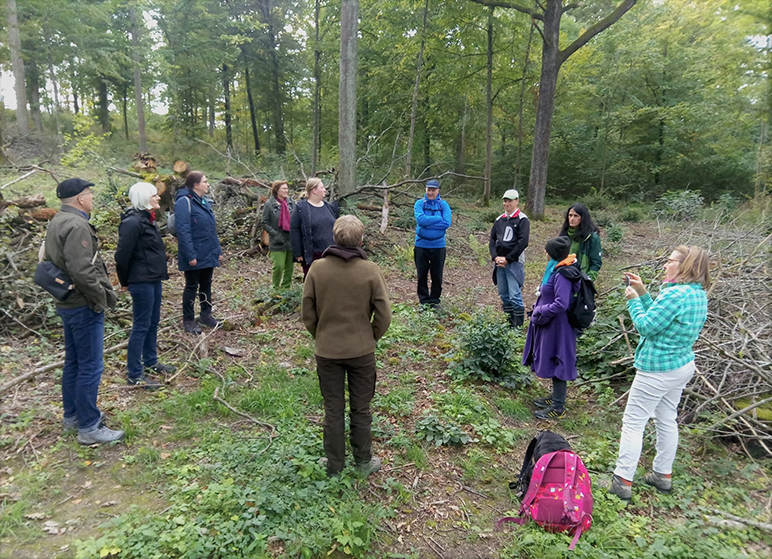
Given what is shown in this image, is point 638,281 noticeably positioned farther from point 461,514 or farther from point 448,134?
point 448,134

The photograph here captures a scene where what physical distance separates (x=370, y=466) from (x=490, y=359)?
2.22 m

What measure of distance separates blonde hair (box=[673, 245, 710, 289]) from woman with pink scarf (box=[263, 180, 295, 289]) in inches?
211

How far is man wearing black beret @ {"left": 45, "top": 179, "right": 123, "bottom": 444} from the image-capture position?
345 centimetres

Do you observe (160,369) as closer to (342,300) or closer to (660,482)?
(342,300)

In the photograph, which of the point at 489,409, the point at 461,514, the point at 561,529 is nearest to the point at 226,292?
the point at 489,409

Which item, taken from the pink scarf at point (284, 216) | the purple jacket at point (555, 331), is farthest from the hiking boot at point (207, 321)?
the purple jacket at point (555, 331)

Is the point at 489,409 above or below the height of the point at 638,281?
below

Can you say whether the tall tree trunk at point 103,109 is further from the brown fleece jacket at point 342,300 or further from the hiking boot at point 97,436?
the brown fleece jacket at point 342,300

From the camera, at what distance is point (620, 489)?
3324 mm

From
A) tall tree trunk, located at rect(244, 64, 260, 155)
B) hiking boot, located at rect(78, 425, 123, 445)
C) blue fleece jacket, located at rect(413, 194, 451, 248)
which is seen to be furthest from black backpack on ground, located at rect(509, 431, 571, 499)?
tall tree trunk, located at rect(244, 64, 260, 155)

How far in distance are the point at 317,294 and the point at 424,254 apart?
3868 mm

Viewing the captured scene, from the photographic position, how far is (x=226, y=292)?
7453mm

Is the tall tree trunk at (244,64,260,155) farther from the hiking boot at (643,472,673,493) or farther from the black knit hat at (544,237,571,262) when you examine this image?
the hiking boot at (643,472,673,493)

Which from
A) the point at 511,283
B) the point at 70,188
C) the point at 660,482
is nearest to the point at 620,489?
the point at 660,482
